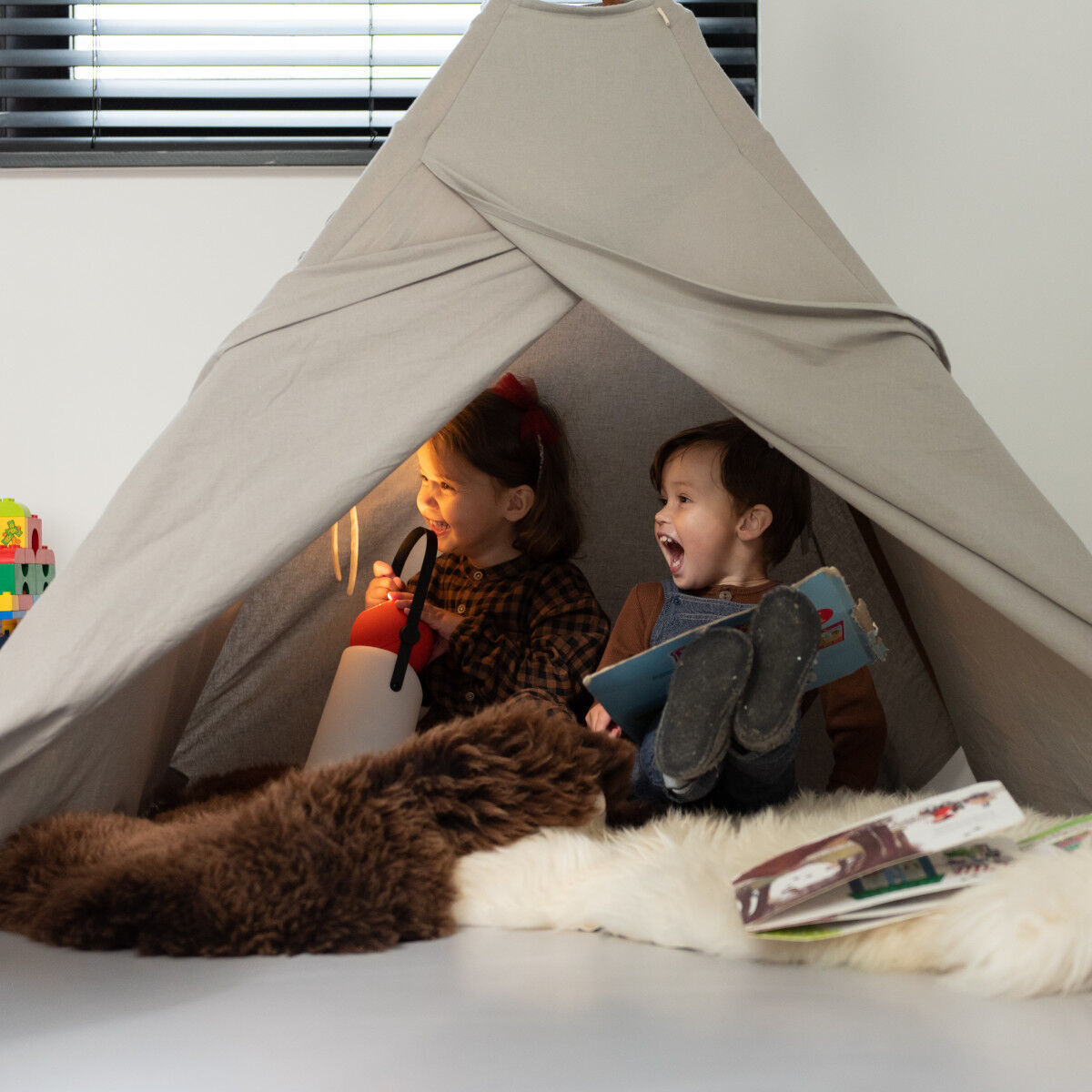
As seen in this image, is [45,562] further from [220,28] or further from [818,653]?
[818,653]

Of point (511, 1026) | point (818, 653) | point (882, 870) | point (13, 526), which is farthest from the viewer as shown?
point (13, 526)

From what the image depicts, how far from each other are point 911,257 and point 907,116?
26 cm

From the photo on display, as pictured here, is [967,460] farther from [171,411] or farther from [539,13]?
[171,411]

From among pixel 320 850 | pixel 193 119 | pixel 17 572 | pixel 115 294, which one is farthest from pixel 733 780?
pixel 193 119

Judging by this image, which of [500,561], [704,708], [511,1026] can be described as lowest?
[511,1026]

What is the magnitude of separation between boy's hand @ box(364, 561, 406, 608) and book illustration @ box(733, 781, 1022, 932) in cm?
82

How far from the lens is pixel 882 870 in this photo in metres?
0.76

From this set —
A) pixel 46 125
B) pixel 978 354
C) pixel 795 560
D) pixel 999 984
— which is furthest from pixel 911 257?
pixel 46 125

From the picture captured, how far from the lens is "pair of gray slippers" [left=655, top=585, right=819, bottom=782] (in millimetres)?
884

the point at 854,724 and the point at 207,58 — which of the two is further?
the point at 207,58

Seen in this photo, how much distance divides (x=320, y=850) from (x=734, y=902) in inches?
12.2

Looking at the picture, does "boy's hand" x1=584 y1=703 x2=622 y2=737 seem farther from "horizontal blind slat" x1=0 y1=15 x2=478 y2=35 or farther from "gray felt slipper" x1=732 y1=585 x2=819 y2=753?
"horizontal blind slat" x1=0 y1=15 x2=478 y2=35

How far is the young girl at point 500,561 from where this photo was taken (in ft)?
4.90

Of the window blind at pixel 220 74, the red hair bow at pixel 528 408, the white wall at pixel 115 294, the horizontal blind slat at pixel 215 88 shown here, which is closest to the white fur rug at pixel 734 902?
the red hair bow at pixel 528 408
